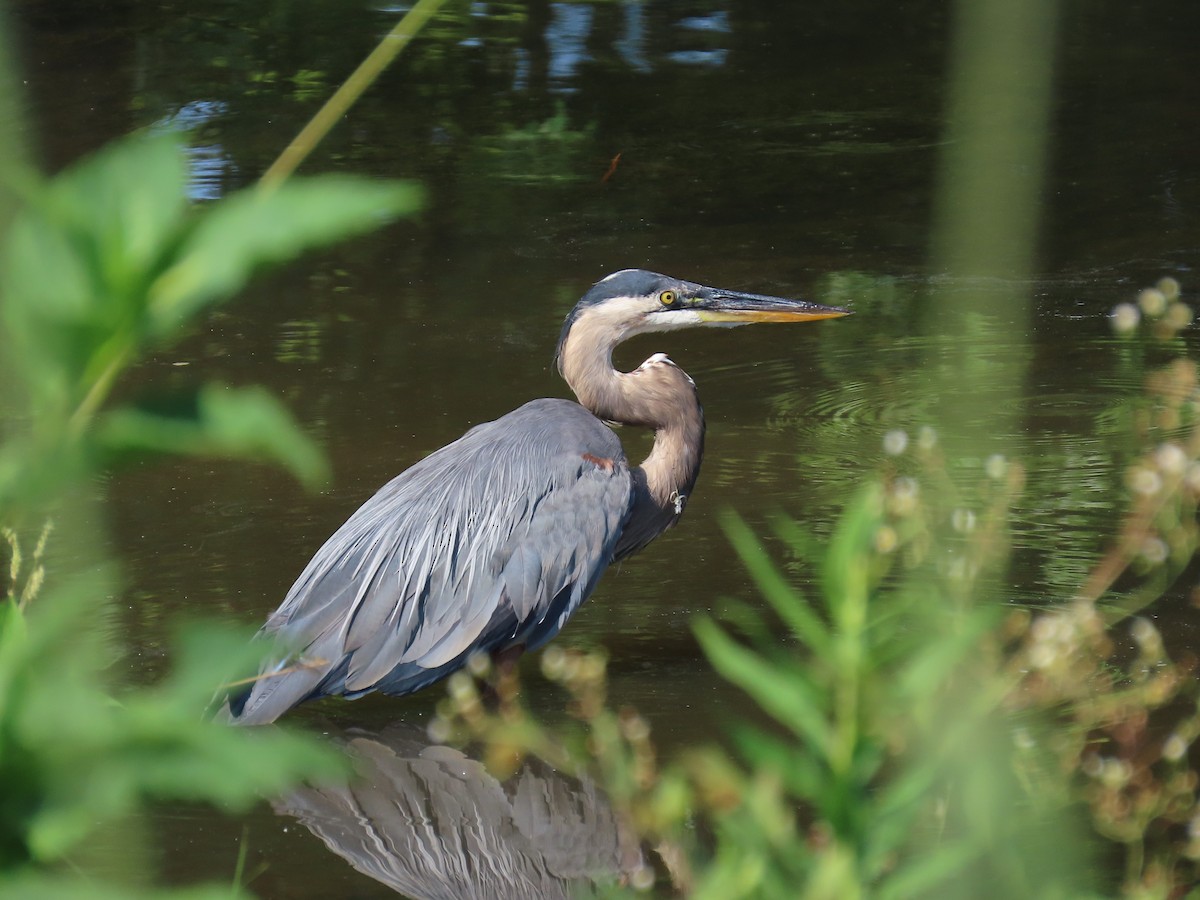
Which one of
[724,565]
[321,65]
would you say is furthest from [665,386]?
[321,65]

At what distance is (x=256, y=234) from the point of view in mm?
607

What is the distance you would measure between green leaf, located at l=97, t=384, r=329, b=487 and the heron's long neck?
422cm

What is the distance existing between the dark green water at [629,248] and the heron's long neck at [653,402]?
0.37 m

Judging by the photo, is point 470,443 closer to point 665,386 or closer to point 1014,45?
point 665,386

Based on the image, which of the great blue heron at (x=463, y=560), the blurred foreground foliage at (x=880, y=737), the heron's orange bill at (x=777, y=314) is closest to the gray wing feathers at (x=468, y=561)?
the great blue heron at (x=463, y=560)

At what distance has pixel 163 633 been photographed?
456cm

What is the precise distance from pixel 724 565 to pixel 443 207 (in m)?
4.05

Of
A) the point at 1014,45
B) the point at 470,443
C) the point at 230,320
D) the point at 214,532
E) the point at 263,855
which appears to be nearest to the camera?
the point at 1014,45

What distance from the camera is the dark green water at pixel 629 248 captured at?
505cm

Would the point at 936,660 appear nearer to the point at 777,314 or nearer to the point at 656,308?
the point at 656,308

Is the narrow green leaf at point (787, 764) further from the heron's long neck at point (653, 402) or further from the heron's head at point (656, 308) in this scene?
the heron's head at point (656, 308)

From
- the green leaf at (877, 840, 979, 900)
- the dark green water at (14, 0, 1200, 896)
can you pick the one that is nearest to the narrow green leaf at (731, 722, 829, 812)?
the green leaf at (877, 840, 979, 900)

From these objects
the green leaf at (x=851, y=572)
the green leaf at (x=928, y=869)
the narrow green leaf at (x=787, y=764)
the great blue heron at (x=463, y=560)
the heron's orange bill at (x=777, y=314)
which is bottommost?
the great blue heron at (x=463, y=560)

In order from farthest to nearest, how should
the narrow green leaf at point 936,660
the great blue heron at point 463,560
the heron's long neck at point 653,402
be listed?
the heron's long neck at point 653,402 < the great blue heron at point 463,560 < the narrow green leaf at point 936,660
